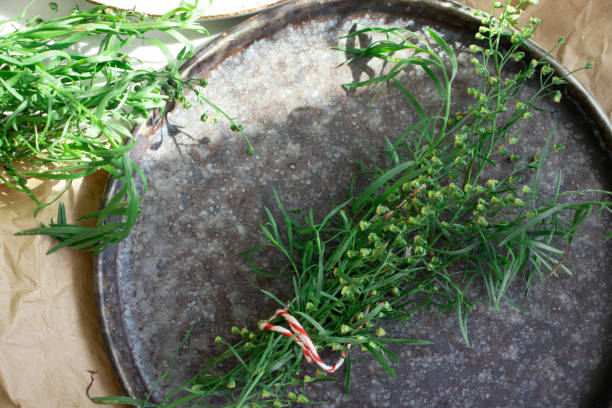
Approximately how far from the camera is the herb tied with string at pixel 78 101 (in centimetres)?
77

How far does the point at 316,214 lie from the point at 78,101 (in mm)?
473

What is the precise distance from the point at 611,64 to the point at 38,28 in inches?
45.8

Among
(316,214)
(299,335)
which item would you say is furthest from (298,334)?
(316,214)

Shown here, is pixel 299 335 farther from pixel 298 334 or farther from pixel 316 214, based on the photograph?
pixel 316 214

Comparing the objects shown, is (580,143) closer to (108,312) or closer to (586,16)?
(586,16)

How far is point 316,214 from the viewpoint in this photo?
0.98m

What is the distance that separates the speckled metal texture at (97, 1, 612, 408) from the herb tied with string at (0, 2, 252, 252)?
7 centimetres

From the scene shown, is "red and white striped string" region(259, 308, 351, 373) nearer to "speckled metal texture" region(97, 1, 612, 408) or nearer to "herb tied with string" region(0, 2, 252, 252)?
"speckled metal texture" region(97, 1, 612, 408)

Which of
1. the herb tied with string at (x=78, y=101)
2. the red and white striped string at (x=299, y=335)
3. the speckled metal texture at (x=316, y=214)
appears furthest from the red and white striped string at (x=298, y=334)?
the herb tied with string at (x=78, y=101)

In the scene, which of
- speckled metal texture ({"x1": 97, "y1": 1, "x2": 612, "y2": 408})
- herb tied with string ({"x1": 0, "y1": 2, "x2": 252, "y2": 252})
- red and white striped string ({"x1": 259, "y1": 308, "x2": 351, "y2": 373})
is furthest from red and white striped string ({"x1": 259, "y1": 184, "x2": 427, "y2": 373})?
herb tied with string ({"x1": 0, "y1": 2, "x2": 252, "y2": 252})

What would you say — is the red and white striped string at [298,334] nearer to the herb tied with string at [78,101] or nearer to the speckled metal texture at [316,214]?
the speckled metal texture at [316,214]

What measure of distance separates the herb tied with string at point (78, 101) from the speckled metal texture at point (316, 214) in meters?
0.07

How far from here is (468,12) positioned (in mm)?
975

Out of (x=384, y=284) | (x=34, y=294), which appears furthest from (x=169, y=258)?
(x=384, y=284)
